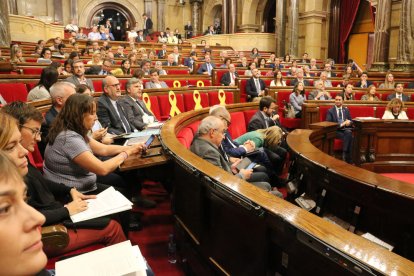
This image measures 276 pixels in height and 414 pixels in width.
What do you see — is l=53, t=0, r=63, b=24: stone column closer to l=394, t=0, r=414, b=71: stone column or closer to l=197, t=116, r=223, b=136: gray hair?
l=394, t=0, r=414, b=71: stone column

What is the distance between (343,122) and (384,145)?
749 mm

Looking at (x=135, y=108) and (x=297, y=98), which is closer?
(x=135, y=108)

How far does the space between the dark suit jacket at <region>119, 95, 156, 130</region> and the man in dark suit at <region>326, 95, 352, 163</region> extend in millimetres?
2864

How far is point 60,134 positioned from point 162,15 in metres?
19.9

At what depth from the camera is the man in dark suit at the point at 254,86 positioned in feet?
25.4

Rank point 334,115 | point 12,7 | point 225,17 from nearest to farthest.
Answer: point 334,115, point 12,7, point 225,17

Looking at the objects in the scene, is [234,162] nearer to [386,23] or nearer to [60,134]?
[60,134]

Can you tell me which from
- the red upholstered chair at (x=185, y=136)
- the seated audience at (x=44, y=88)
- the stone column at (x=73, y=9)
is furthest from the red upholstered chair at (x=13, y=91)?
the stone column at (x=73, y=9)

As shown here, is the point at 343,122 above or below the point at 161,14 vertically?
below

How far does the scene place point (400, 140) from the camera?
480 centimetres

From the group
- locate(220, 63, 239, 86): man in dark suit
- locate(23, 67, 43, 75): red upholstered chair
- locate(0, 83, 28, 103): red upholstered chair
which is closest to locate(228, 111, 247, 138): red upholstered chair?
locate(0, 83, 28, 103): red upholstered chair

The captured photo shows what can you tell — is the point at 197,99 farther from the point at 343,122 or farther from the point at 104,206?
the point at 104,206

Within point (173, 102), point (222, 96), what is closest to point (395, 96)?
point (222, 96)

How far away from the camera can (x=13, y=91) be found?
4.61 metres
